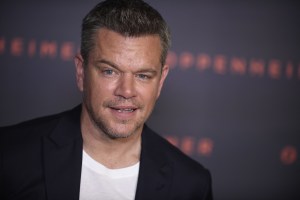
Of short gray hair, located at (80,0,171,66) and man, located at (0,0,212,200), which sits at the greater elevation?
short gray hair, located at (80,0,171,66)

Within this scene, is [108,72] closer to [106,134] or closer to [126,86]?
[126,86]

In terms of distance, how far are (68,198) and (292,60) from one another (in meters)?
1.96

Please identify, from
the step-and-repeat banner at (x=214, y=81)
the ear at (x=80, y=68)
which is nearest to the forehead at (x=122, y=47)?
the ear at (x=80, y=68)

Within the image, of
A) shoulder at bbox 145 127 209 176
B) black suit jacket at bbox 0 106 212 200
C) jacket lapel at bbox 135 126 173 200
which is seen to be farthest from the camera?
shoulder at bbox 145 127 209 176

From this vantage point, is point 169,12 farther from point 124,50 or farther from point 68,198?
point 68,198

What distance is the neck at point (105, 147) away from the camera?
75.2 inches

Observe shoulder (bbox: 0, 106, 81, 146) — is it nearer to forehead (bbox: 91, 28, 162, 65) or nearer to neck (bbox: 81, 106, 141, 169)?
neck (bbox: 81, 106, 141, 169)

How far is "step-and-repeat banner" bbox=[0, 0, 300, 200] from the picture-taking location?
2.87 metres

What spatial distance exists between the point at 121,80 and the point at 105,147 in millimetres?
329

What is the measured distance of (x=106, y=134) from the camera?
1889 mm

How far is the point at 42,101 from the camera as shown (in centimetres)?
294

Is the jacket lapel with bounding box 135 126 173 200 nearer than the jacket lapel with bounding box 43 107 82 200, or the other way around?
the jacket lapel with bounding box 43 107 82 200

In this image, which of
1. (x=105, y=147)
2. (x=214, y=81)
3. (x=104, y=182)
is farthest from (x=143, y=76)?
(x=214, y=81)

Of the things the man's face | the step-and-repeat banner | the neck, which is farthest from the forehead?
the step-and-repeat banner
